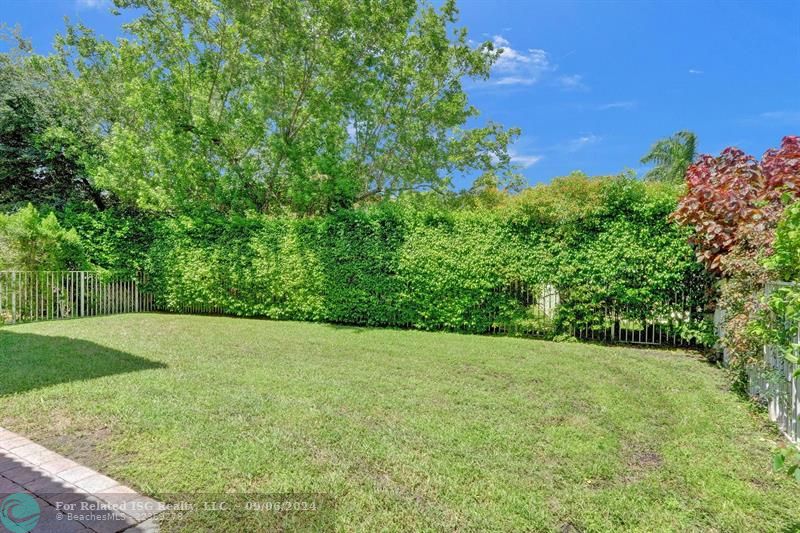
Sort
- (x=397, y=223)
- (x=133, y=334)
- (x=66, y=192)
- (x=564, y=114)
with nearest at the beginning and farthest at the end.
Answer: (x=133, y=334)
(x=397, y=223)
(x=66, y=192)
(x=564, y=114)

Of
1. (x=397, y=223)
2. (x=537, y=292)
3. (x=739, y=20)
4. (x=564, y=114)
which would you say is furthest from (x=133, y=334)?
(x=564, y=114)

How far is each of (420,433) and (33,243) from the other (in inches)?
525

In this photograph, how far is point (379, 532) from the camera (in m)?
2.46

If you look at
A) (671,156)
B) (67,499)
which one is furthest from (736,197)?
(671,156)

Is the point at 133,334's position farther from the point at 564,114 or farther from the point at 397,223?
the point at 564,114

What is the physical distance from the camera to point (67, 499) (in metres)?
2.77

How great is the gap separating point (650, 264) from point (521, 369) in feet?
13.9

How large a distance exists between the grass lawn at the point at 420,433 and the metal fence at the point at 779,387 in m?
0.20

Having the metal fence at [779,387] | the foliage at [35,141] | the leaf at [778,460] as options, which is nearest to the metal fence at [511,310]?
the metal fence at [779,387]

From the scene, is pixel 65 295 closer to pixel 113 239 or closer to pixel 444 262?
pixel 113 239

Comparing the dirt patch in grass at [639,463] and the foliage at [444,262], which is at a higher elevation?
the foliage at [444,262]

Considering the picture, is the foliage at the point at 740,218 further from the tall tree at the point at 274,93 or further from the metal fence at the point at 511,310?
the tall tree at the point at 274,93

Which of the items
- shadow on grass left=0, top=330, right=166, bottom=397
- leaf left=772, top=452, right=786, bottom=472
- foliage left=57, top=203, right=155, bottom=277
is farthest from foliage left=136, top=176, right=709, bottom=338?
leaf left=772, top=452, right=786, bottom=472

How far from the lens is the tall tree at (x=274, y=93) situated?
42.3ft
